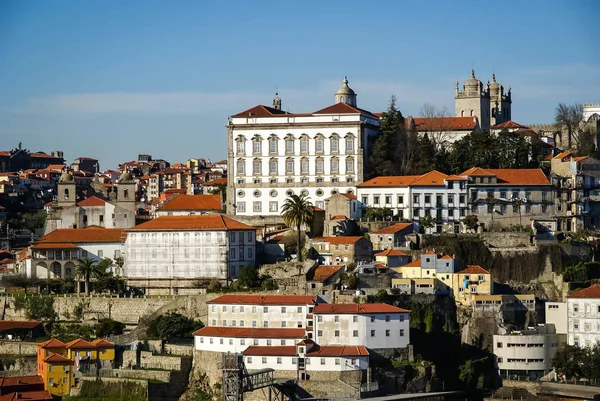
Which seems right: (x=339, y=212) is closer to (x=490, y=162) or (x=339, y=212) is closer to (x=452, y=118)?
(x=490, y=162)

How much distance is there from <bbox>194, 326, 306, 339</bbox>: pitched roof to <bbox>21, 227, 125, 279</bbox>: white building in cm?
1490

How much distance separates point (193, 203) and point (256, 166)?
15.6 feet

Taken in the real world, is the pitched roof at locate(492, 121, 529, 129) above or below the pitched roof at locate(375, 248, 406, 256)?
above

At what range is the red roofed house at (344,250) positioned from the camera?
74.4 m

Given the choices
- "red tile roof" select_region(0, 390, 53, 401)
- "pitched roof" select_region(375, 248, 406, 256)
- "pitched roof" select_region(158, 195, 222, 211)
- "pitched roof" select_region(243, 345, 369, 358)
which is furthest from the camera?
"pitched roof" select_region(158, 195, 222, 211)

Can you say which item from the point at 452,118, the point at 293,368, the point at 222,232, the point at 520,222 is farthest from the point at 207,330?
the point at 452,118

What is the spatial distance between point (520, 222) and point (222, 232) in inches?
698

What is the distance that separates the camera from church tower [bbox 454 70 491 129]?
103m

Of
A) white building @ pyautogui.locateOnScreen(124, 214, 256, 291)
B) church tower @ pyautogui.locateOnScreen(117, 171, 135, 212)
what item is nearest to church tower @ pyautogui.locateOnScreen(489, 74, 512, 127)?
church tower @ pyautogui.locateOnScreen(117, 171, 135, 212)

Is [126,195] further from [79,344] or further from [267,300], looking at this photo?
[267,300]

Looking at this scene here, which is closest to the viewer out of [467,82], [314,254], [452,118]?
[314,254]

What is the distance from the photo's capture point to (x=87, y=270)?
76.4m

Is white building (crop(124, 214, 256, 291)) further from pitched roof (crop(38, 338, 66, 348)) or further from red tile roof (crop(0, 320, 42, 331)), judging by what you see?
pitched roof (crop(38, 338, 66, 348))

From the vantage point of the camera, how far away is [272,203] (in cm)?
8438
